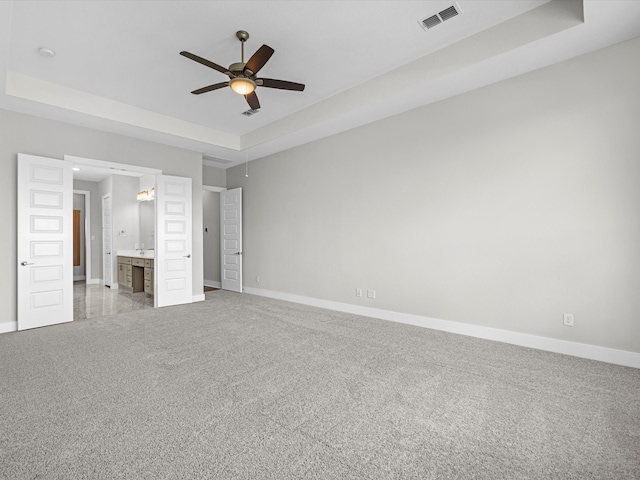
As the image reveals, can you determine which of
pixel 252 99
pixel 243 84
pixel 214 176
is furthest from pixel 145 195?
pixel 243 84

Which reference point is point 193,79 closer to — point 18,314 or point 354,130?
point 354,130

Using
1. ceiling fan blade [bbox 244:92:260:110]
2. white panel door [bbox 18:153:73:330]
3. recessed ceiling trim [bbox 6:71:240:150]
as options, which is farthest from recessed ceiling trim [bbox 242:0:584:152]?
white panel door [bbox 18:153:73:330]

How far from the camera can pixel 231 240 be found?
7418 mm

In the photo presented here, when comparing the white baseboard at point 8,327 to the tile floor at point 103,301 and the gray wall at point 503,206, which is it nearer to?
the tile floor at point 103,301

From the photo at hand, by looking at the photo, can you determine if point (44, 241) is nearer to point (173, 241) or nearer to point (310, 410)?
point (173, 241)

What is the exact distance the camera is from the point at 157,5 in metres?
2.79

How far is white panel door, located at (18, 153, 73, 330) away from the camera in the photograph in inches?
168

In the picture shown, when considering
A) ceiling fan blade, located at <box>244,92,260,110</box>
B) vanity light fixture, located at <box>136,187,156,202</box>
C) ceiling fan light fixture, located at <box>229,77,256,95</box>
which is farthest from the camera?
vanity light fixture, located at <box>136,187,156,202</box>

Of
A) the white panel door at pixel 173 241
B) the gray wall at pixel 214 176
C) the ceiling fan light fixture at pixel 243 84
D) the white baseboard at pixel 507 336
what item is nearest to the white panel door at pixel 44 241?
the white panel door at pixel 173 241

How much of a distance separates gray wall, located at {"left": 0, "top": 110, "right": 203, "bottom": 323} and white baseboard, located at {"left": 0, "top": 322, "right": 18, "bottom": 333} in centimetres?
5

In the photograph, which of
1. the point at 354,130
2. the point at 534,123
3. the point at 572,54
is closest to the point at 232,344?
the point at 354,130

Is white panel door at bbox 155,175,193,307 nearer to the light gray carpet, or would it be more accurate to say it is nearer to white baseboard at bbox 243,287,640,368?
the light gray carpet

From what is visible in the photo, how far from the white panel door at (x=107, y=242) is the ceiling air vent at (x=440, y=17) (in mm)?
8199

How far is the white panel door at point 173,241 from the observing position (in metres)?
5.66
